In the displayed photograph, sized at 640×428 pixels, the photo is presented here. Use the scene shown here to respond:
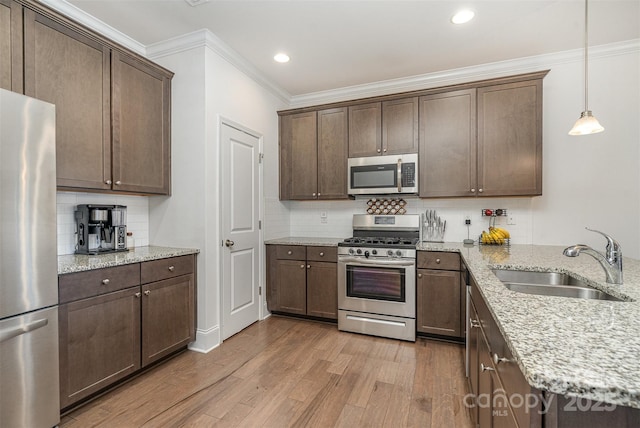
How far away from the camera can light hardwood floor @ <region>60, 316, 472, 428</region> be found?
1.86 metres

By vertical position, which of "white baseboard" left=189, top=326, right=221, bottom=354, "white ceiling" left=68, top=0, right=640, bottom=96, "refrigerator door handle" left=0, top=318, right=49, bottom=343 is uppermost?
"white ceiling" left=68, top=0, right=640, bottom=96

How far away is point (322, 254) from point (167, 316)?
1584 mm

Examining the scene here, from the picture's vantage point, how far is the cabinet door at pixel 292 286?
3.44m

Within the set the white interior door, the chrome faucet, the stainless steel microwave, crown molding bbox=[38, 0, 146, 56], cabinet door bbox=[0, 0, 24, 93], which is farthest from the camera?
the stainless steel microwave

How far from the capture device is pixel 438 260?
9.53 ft

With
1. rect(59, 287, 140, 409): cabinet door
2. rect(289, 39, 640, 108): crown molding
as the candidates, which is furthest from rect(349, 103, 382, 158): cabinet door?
rect(59, 287, 140, 409): cabinet door

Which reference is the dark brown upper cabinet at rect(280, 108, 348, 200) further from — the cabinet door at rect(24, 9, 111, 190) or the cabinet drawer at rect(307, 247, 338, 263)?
the cabinet door at rect(24, 9, 111, 190)

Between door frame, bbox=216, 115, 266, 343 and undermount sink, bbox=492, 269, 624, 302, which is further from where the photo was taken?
door frame, bbox=216, 115, 266, 343

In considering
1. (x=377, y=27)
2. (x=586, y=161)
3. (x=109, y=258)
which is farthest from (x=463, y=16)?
(x=109, y=258)

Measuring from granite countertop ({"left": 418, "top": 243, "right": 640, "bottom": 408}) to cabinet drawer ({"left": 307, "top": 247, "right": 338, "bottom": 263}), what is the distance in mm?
1872

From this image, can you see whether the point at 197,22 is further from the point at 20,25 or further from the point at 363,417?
the point at 363,417

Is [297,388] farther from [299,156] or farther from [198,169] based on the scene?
[299,156]

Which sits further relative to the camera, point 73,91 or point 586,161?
point 586,161

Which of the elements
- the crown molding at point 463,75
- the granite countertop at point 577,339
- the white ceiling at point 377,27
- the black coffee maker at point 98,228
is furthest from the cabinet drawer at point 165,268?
the crown molding at point 463,75
